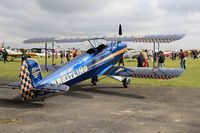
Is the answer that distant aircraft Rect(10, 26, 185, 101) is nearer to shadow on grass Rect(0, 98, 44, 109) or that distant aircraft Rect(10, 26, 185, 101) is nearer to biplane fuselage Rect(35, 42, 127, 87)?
biplane fuselage Rect(35, 42, 127, 87)

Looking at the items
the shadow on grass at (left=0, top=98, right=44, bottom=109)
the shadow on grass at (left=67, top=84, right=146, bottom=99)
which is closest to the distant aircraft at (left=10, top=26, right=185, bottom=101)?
the shadow on grass at (left=0, top=98, right=44, bottom=109)

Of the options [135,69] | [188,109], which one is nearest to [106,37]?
[135,69]

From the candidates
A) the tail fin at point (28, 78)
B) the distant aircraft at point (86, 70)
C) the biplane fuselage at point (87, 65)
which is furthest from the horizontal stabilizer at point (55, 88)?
the tail fin at point (28, 78)

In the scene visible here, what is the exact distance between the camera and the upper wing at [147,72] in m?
14.1

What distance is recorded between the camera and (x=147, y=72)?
49.1 feet

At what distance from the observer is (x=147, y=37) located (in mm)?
13703

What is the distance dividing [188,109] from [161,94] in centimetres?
334

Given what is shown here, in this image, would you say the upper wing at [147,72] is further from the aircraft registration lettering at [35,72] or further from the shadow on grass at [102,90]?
the aircraft registration lettering at [35,72]

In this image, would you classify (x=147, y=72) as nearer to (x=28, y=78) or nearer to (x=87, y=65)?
(x=87, y=65)

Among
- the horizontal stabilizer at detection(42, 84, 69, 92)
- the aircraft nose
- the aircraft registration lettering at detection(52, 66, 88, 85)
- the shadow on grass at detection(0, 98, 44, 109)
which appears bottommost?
the shadow on grass at detection(0, 98, 44, 109)

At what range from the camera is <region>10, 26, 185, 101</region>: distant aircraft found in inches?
407

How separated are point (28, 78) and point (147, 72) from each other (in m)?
6.62

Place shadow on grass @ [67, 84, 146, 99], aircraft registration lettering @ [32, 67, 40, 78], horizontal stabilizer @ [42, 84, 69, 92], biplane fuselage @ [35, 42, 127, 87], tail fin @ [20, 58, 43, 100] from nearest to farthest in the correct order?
horizontal stabilizer @ [42, 84, 69, 92] → tail fin @ [20, 58, 43, 100] → aircraft registration lettering @ [32, 67, 40, 78] → biplane fuselage @ [35, 42, 127, 87] → shadow on grass @ [67, 84, 146, 99]

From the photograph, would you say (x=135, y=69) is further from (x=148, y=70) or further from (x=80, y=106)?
(x=80, y=106)
